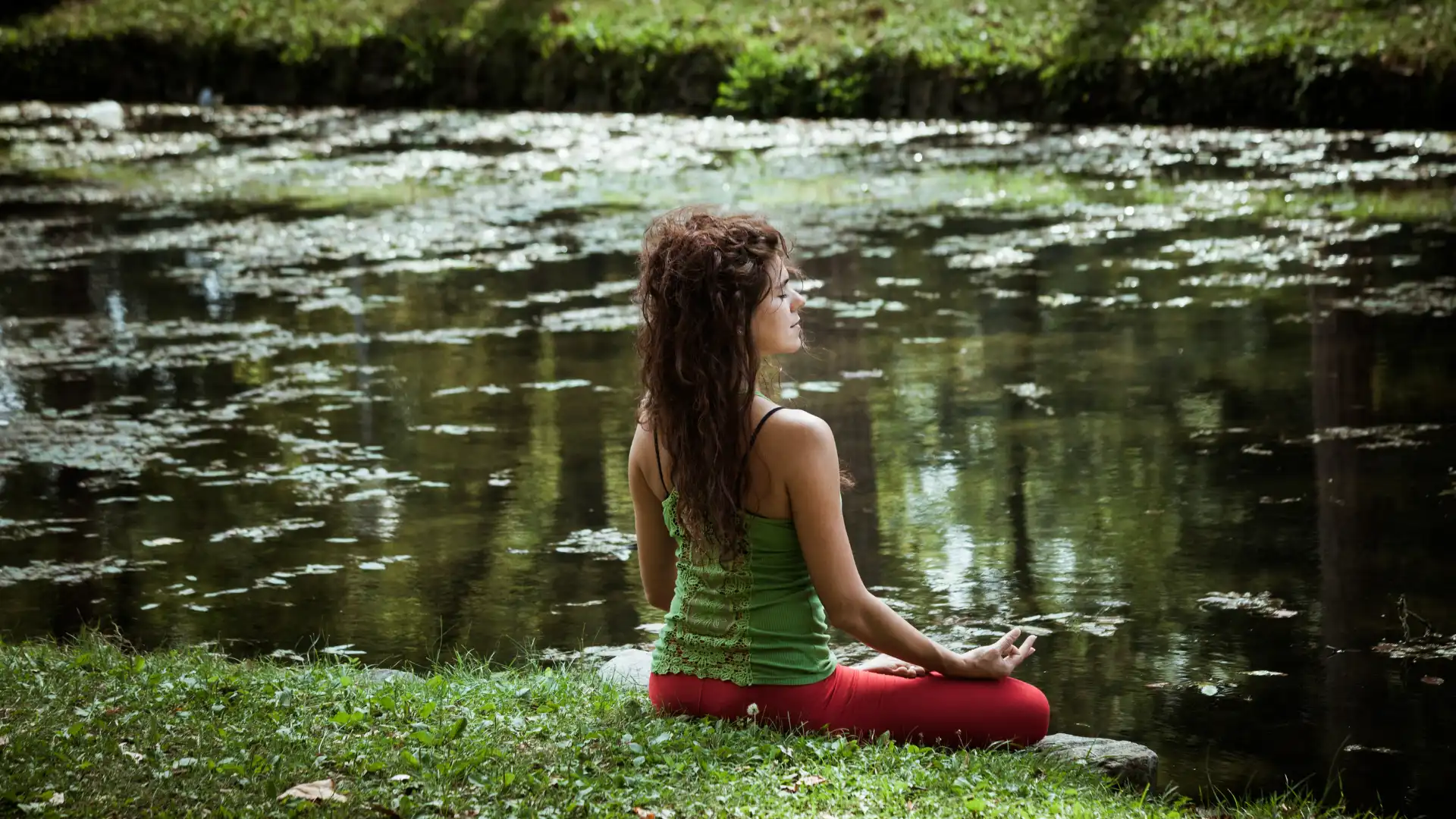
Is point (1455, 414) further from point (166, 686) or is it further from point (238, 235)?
point (238, 235)

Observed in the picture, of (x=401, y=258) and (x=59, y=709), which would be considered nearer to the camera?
(x=59, y=709)

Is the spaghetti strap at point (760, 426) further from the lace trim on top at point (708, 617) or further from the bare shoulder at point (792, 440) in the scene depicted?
the lace trim on top at point (708, 617)

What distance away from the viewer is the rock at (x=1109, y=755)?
14.7 ft

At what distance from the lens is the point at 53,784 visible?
4.02 metres

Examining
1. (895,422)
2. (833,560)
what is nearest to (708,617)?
(833,560)

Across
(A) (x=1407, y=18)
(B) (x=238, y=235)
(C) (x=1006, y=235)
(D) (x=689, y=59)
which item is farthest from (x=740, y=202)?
(A) (x=1407, y=18)

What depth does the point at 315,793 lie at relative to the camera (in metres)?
3.96

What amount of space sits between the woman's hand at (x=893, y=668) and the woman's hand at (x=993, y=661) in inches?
4.4

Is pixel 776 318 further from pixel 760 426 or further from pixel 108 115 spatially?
pixel 108 115

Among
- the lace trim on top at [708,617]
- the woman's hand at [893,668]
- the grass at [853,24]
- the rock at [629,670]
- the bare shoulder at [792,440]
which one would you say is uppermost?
the grass at [853,24]

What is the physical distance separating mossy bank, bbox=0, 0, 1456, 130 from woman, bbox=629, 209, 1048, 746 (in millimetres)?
15386

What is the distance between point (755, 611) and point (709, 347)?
2.16ft

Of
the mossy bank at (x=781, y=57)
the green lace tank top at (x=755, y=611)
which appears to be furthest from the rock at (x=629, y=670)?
the mossy bank at (x=781, y=57)

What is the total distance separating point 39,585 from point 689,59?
55.1ft
